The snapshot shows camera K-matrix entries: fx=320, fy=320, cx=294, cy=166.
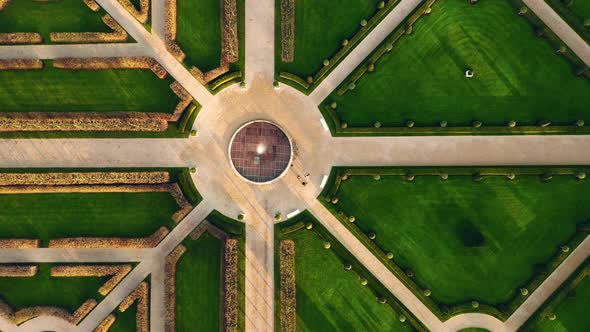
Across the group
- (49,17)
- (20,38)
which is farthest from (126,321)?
(49,17)

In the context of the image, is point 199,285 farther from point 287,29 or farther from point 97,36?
point 287,29

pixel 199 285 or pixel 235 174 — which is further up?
pixel 235 174

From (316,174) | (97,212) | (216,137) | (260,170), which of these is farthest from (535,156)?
(97,212)

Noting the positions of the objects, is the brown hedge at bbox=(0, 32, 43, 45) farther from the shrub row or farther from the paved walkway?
the shrub row

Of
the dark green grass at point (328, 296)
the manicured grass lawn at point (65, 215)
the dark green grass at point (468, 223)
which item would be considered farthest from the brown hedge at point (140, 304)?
the dark green grass at point (468, 223)

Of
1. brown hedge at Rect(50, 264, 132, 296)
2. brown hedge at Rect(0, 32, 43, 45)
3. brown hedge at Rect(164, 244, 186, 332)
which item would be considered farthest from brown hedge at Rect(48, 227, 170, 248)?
brown hedge at Rect(0, 32, 43, 45)
